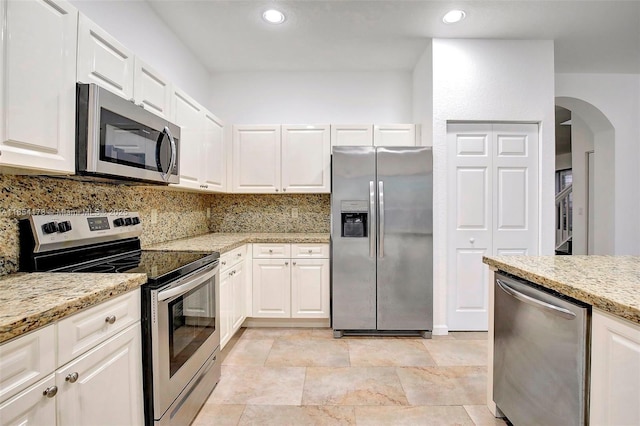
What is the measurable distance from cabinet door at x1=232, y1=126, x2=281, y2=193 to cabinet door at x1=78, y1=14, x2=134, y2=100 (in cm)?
158

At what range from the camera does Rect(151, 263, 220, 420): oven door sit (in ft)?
4.57

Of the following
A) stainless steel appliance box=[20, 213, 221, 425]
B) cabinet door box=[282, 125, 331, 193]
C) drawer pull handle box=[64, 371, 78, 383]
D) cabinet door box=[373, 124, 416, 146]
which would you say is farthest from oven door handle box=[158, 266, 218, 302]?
cabinet door box=[373, 124, 416, 146]

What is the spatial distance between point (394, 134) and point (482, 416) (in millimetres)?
2528

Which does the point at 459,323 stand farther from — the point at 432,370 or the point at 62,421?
the point at 62,421

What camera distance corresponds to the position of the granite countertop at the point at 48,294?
2.78 feet

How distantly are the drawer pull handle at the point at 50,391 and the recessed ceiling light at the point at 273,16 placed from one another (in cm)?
269

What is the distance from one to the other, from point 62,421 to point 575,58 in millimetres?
4784

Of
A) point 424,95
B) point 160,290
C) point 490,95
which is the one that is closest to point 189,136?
point 160,290

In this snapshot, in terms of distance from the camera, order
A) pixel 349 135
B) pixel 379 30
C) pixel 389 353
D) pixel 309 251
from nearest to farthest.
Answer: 1. pixel 389 353
2. pixel 379 30
3. pixel 309 251
4. pixel 349 135

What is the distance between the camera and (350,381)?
7.09 ft

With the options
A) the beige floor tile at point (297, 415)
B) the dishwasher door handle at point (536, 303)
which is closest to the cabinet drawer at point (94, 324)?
the beige floor tile at point (297, 415)

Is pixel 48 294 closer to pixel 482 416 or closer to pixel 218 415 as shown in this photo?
pixel 218 415

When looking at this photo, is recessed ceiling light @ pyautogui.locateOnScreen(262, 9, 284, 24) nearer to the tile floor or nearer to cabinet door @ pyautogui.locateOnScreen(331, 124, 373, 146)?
cabinet door @ pyautogui.locateOnScreen(331, 124, 373, 146)

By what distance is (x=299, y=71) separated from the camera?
363 cm
